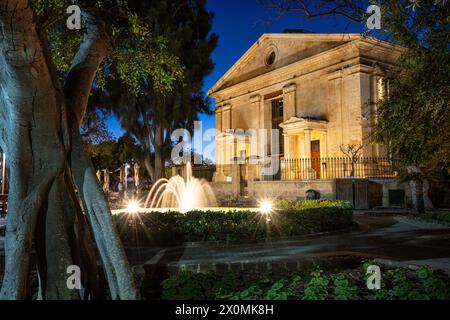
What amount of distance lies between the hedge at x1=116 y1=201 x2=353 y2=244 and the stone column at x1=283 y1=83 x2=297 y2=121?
21.5 m

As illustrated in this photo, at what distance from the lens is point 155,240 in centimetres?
1095

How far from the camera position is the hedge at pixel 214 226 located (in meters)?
11.1

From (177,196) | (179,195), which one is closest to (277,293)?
(177,196)

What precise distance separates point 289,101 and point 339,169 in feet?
29.9

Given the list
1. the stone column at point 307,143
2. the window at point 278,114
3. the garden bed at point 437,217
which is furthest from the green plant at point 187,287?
the window at point 278,114

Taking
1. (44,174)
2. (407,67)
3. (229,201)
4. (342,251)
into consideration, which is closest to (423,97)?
(407,67)

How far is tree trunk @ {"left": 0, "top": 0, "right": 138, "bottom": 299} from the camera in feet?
14.1

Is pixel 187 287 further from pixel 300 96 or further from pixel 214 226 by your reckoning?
pixel 300 96

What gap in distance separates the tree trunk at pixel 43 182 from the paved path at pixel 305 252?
3.29m

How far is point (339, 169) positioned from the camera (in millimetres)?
27250

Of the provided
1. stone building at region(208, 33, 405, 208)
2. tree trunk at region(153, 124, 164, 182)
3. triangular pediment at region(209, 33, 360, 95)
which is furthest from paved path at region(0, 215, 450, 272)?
triangular pediment at region(209, 33, 360, 95)

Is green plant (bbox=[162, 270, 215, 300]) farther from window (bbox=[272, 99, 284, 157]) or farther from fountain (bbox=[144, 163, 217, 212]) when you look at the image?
window (bbox=[272, 99, 284, 157])

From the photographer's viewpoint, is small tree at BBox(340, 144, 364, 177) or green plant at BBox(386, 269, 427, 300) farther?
small tree at BBox(340, 144, 364, 177)
